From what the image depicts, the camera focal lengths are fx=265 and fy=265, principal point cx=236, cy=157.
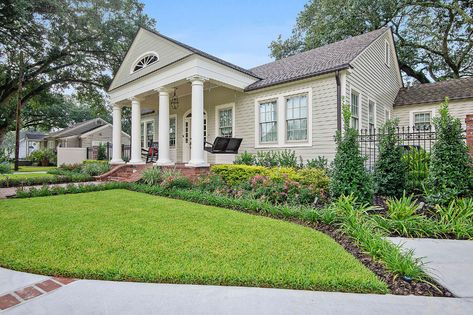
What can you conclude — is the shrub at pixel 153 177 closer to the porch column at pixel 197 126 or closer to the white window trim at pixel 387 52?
the porch column at pixel 197 126

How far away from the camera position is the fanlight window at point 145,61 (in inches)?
465

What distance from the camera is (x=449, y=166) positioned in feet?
16.5

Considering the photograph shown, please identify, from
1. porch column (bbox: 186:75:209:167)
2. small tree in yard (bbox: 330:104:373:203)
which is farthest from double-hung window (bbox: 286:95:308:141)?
small tree in yard (bbox: 330:104:373:203)

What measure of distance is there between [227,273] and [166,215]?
2914 mm

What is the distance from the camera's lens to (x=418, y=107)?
1298 cm

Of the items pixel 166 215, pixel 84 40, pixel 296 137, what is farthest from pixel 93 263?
pixel 84 40

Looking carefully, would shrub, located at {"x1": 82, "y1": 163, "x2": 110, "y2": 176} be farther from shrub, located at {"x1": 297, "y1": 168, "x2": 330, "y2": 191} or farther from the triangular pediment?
shrub, located at {"x1": 297, "y1": 168, "x2": 330, "y2": 191}

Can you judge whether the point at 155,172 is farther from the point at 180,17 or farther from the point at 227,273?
the point at 180,17

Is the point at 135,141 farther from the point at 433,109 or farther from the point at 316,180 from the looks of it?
the point at 433,109

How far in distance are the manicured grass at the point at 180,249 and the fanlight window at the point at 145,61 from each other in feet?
27.3

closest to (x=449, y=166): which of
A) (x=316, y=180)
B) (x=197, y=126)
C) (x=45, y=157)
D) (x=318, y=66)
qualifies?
(x=316, y=180)

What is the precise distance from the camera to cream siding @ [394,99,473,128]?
1167 centimetres

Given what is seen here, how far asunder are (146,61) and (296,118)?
750cm

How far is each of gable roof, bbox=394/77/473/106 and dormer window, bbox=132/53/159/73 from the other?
1210 cm
